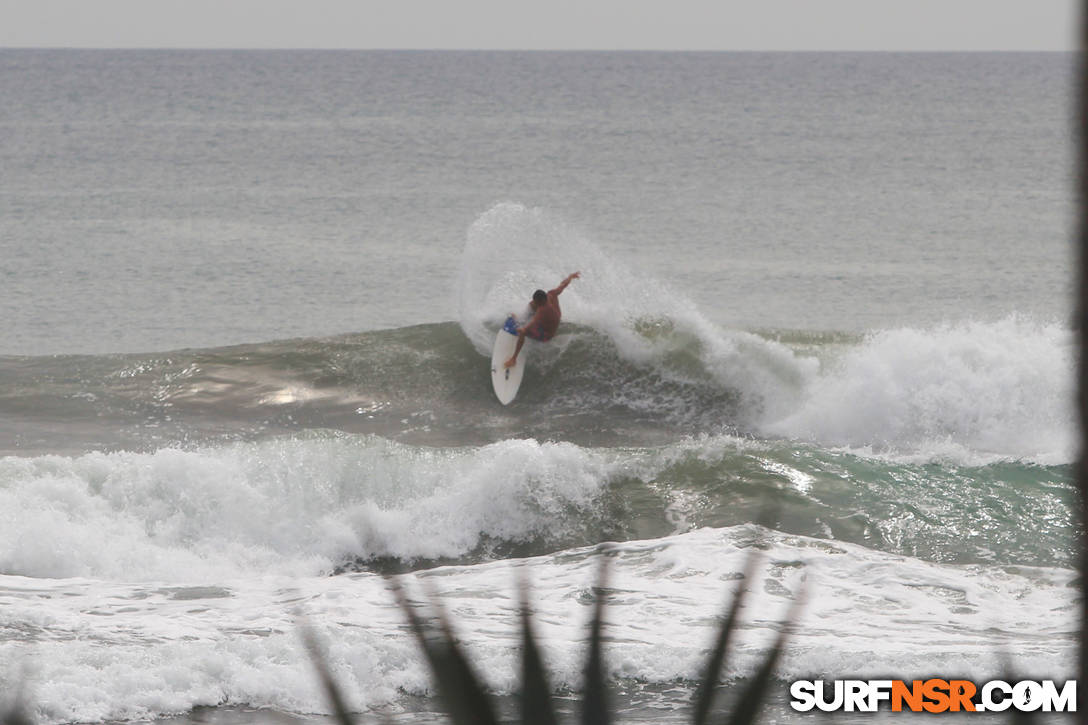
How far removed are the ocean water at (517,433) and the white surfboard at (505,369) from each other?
213 mm

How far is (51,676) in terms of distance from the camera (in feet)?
23.8

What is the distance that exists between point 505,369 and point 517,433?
1334 millimetres

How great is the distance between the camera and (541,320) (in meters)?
17.0

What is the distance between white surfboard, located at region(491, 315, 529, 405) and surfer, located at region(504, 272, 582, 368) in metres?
0.07

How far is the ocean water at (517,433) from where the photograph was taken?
800 cm

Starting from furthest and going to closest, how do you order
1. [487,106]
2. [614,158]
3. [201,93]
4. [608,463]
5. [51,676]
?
[201,93]
[487,106]
[614,158]
[608,463]
[51,676]

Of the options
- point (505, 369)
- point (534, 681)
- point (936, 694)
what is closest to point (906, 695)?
point (936, 694)

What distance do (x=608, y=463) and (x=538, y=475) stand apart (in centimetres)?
111

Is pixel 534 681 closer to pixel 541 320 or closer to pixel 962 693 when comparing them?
pixel 962 693

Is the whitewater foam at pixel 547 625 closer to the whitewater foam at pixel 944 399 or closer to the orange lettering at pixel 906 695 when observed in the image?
the orange lettering at pixel 906 695

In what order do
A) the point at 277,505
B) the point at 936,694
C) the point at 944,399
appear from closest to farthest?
the point at 936,694 < the point at 277,505 < the point at 944,399

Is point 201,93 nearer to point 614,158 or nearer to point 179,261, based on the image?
point 614,158

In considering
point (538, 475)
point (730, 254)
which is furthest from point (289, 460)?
point (730, 254)

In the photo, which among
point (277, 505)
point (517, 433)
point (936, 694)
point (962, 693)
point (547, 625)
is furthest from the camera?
point (517, 433)
